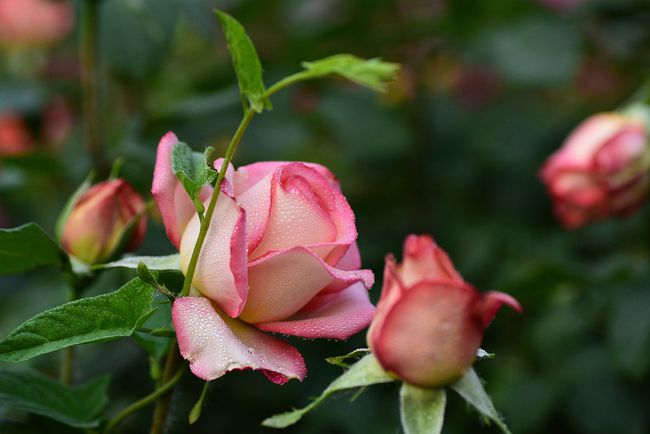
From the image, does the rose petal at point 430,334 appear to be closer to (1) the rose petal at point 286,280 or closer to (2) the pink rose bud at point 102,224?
(1) the rose petal at point 286,280

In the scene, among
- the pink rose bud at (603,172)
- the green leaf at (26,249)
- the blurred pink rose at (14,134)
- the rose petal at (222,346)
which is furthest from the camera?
the blurred pink rose at (14,134)

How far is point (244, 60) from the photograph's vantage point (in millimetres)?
487

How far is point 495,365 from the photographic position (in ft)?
4.39

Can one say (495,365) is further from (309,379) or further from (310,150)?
(310,150)

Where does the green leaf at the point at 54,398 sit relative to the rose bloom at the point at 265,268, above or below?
below

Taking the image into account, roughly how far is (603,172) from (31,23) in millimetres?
1159

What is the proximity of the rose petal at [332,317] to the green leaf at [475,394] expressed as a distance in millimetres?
66

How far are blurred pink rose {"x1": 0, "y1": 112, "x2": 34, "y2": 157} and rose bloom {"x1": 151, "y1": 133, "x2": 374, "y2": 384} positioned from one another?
107 centimetres

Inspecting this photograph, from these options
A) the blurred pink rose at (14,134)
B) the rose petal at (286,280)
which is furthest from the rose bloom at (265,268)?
A: the blurred pink rose at (14,134)

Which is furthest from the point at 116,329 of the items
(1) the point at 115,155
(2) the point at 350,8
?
(2) the point at 350,8

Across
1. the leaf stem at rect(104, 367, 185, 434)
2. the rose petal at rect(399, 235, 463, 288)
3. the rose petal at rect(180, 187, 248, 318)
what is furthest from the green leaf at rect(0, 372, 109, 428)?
the rose petal at rect(399, 235, 463, 288)

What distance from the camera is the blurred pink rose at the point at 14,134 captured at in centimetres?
151

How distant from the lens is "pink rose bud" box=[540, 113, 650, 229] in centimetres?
106

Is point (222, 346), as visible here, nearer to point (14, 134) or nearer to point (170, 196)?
point (170, 196)
